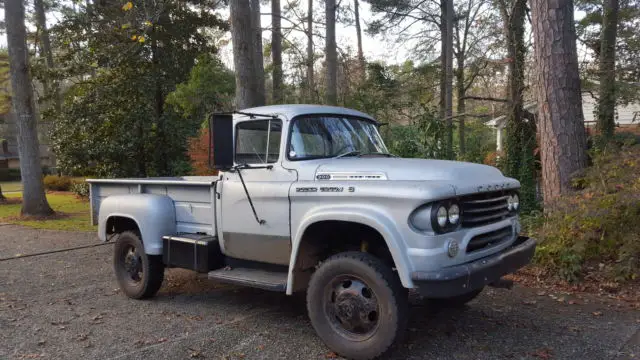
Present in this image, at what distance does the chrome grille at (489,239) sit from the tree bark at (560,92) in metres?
3.11

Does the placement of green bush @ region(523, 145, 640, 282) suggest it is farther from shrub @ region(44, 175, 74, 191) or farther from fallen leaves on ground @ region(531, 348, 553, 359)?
shrub @ region(44, 175, 74, 191)

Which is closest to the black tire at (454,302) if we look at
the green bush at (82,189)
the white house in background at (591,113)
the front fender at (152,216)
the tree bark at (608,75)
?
the front fender at (152,216)

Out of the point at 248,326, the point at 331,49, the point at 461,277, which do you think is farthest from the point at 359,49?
the point at 461,277

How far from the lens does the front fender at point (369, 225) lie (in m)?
3.60

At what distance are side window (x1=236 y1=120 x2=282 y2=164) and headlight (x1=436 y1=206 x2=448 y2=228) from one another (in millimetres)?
1732

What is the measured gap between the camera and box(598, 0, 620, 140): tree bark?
404 inches

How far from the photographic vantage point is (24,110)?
13922 mm

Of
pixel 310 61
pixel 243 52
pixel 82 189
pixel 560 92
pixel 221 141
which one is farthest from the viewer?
pixel 82 189

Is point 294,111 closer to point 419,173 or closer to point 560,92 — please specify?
point 419,173

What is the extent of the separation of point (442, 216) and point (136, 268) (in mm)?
3951

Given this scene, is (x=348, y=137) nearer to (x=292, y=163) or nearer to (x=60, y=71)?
(x=292, y=163)

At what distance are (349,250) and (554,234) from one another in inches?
138

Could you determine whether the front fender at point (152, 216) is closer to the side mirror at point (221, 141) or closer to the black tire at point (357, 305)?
the side mirror at point (221, 141)

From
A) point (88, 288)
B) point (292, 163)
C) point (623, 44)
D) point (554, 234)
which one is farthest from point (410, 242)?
point (623, 44)
